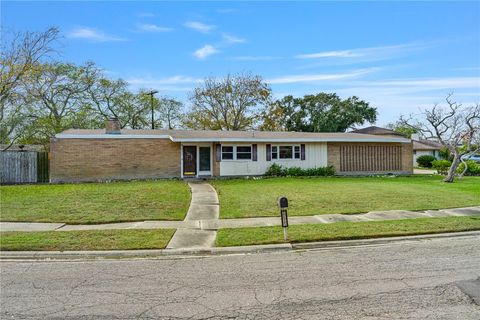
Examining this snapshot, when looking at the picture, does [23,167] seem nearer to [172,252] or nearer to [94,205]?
[94,205]

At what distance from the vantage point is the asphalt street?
4234 mm

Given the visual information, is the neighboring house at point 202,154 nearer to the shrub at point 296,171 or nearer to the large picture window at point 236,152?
the large picture window at point 236,152

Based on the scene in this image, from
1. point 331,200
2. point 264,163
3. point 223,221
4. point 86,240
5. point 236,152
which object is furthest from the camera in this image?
point 264,163

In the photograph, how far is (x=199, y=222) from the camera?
10148 mm

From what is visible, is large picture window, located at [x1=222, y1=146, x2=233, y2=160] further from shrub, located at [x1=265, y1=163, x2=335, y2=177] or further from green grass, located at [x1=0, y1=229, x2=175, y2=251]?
green grass, located at [x1=0, y1=229, x2=175, y2=251]

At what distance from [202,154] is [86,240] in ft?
50.0

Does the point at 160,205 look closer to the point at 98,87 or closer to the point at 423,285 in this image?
the point at 423,285

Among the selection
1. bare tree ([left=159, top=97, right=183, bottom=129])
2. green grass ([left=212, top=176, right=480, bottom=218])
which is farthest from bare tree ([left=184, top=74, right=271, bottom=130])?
green grass ([left=212, top=176, right=480, bottom=218])

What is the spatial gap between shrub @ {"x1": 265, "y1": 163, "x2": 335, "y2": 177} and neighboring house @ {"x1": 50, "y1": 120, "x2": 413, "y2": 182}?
0.38m

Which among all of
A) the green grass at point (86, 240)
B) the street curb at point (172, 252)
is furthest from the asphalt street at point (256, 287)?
the green grass at point (86, 240)

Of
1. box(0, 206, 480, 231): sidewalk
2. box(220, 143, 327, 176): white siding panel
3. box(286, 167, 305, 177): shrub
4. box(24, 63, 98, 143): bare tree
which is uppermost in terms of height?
box(24, 63, 98, 143): bare tree

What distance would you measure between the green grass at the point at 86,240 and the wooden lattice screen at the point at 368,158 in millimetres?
19111

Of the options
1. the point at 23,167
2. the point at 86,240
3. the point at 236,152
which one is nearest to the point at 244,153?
the point at 236,152

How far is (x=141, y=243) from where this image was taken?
7703 millimetres
